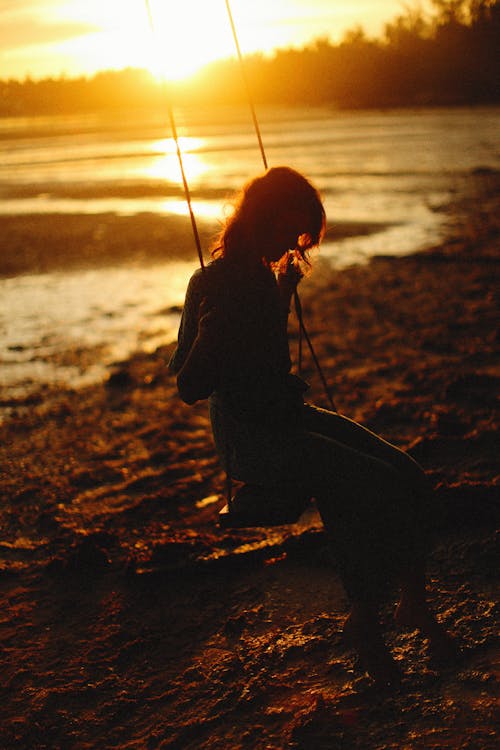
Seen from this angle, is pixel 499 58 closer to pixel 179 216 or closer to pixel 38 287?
pixel 179 216

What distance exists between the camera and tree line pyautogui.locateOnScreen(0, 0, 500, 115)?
209 ft

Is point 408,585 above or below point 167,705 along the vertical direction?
above

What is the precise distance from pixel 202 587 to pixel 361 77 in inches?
3060

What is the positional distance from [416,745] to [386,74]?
75.3 m

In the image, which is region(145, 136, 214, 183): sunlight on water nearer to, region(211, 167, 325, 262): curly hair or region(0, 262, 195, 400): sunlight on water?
region(0, 262, 195, 400): sunlight on water

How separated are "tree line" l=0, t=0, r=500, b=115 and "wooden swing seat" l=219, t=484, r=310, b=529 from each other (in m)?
47.7

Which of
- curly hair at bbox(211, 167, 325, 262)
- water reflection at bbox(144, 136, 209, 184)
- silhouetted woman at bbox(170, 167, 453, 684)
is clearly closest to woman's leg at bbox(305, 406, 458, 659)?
silhouetted woman at bbox(170, 167, 453, 684)

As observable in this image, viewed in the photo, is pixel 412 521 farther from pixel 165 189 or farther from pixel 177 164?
pixel 177 164

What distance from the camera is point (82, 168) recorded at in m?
27.3

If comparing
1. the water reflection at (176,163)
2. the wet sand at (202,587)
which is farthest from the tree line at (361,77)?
the wet sand at (202,587)

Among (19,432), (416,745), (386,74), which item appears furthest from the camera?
(386,74)

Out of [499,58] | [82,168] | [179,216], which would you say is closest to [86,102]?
[499,58]

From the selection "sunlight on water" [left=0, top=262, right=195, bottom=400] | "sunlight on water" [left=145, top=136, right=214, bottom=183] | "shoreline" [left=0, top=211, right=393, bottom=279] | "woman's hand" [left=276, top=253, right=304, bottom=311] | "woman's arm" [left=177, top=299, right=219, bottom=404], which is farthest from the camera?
"sunlight on water" [left=145, top=136, right=214, bottom=183]

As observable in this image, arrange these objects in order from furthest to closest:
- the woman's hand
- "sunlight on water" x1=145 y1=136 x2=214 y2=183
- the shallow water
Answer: "sunlight on water" x1=145 y1=136 x2=214 y2=183
the shallow water
the woman's hand
